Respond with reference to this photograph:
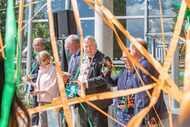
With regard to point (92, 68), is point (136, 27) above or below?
above

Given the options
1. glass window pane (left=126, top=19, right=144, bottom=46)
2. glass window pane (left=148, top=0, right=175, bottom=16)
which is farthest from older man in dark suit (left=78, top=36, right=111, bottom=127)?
glass window pane (left=126, top=19, right=144, bottom=46)

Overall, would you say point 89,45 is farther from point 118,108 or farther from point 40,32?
point 40,32

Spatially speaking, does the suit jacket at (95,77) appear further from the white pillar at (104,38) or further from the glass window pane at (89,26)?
the glass window pane at (89,26)

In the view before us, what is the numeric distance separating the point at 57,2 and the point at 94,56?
421 centimetres

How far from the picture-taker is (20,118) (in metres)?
1.11

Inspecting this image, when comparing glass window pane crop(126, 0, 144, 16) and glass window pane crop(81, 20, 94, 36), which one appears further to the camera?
glass window pane crop(81, 20, 94, 36)

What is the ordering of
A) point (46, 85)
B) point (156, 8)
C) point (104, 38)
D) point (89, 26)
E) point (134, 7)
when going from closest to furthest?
1. point (46, 85)
2. point (104, 38)
3. point (156, 8)
4. point (134, 7)
5. point (89, 26)

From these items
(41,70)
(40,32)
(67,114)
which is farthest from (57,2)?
(67,114)

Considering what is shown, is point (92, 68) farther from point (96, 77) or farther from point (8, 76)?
point (8, 76)

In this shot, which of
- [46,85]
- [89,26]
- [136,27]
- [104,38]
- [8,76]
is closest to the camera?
[8,76]

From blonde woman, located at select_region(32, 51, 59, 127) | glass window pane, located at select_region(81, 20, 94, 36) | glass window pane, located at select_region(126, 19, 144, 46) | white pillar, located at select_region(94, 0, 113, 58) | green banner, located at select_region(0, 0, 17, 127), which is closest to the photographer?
green banner, located at select_region(0, 0, 17, 127)

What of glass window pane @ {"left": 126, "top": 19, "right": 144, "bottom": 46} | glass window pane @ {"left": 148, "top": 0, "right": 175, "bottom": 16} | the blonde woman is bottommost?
the blonde woman

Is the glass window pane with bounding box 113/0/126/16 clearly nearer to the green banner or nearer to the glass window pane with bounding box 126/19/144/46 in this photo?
the glass window pane with bounding box 126/19/144/46

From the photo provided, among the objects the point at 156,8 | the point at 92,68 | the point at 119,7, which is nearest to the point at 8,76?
the point at 92,68
